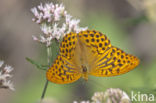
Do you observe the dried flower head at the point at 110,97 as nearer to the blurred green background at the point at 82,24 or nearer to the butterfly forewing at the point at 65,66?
the butterfly forewing at the point at 65,66

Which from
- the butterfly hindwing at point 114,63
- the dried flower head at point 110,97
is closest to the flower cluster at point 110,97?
the dried flower head at point 110,97

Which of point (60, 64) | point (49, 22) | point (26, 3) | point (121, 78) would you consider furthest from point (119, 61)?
point (26, 3)

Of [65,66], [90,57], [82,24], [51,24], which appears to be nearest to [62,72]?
[65,66]

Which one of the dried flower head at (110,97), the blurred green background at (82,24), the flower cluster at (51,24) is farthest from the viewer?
Answer: the blurred green background at (82,24)

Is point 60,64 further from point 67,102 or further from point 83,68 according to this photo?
point 67,102

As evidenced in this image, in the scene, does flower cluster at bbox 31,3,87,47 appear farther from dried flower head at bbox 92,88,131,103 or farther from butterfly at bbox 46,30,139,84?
dried flower head at bbox 92,88,131,103
